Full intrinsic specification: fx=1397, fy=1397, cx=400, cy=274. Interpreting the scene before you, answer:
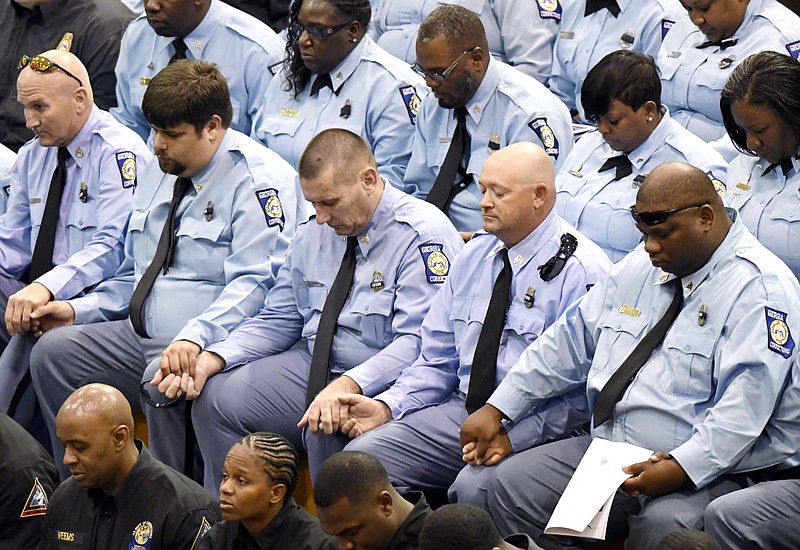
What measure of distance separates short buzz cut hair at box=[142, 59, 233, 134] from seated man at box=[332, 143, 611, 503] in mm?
1123

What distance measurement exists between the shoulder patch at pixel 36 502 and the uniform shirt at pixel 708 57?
276 cm

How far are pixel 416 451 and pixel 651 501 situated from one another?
2.61 feet

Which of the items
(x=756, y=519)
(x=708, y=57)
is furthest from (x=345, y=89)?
(x=756, y=519)

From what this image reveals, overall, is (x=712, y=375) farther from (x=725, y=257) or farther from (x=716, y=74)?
(x=716, y=74)

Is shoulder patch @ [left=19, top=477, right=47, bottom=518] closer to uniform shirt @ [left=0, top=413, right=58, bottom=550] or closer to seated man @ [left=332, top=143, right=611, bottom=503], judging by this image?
uniform shirt @ [left=0, top=413, right=58, bottom=550]

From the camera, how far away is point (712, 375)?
12.2 ft

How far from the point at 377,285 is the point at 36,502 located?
4.14 feet

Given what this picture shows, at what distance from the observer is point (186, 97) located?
189 inches

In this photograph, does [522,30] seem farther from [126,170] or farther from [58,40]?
[58,40]

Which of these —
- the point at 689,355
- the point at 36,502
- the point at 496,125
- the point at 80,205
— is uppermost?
the point at 496,125

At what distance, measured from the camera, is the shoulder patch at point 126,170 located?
17.8ft

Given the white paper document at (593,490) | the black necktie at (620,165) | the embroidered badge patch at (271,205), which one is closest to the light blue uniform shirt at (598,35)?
the black necktie at (620,165)

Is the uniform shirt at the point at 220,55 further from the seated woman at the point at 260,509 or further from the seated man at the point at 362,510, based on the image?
the seated man at the point at 362,510

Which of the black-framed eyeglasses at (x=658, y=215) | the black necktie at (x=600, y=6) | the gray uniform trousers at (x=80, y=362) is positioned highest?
the black necktie at (x=600, y=6)
